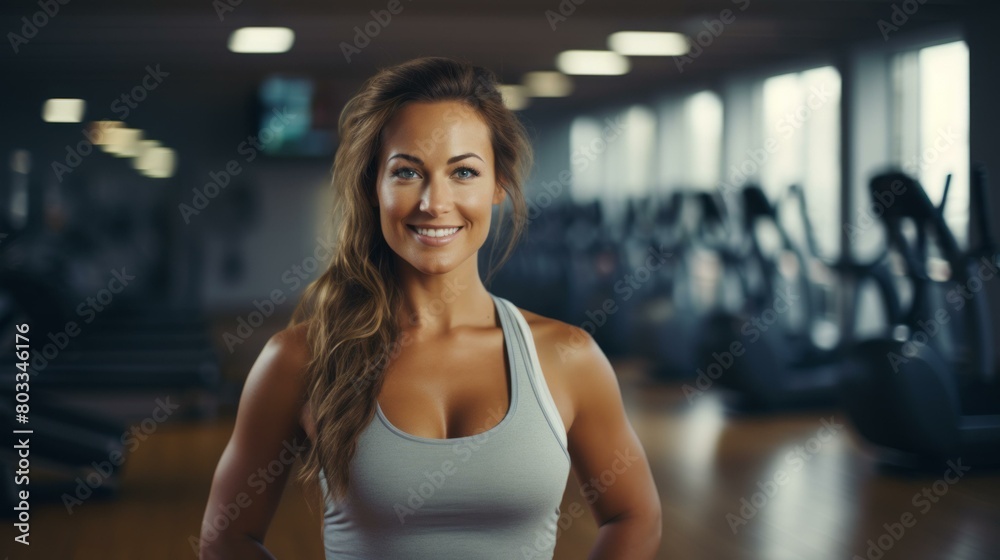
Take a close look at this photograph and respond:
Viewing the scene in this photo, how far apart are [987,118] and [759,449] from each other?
9.54 feet

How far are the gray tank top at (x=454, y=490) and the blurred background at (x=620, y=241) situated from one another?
2.03 m

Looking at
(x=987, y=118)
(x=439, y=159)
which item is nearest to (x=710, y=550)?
(x=439, y=159)

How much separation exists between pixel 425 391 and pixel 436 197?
214 millimetres

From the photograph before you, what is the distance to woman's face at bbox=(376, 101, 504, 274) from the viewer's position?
1028 mm

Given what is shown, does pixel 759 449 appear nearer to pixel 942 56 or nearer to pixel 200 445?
pixel 200 445

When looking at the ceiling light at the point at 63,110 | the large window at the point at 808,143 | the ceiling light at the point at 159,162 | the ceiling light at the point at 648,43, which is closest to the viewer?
the ceiling light at the point at 63,110

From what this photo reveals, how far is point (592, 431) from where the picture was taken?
1.10 meters

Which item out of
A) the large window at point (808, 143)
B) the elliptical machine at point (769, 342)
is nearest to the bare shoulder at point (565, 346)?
the elliptical machine at point (769, 342)

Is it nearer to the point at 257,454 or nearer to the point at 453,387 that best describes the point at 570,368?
the point at 453,387

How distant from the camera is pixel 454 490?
0.99 meters

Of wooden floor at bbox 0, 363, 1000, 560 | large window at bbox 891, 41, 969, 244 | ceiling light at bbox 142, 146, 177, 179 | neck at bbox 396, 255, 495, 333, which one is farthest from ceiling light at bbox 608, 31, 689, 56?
neck at bbox 396, 255, 495, 333

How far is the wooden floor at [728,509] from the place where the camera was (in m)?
3.06

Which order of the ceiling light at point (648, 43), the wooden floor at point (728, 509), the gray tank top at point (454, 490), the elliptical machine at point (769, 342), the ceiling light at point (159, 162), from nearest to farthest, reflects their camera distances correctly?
1. the gray tank top at point (454, 490)
2. the wooden floor at point (728, 509)
3. the elliptical machine at point (769, 342)
4. the ceiling light at point (159, 162)
5. the ceiling light at point (648, 43)

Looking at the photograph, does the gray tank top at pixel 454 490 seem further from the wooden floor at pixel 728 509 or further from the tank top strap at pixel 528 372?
the wooden floor at pixel 728 509
